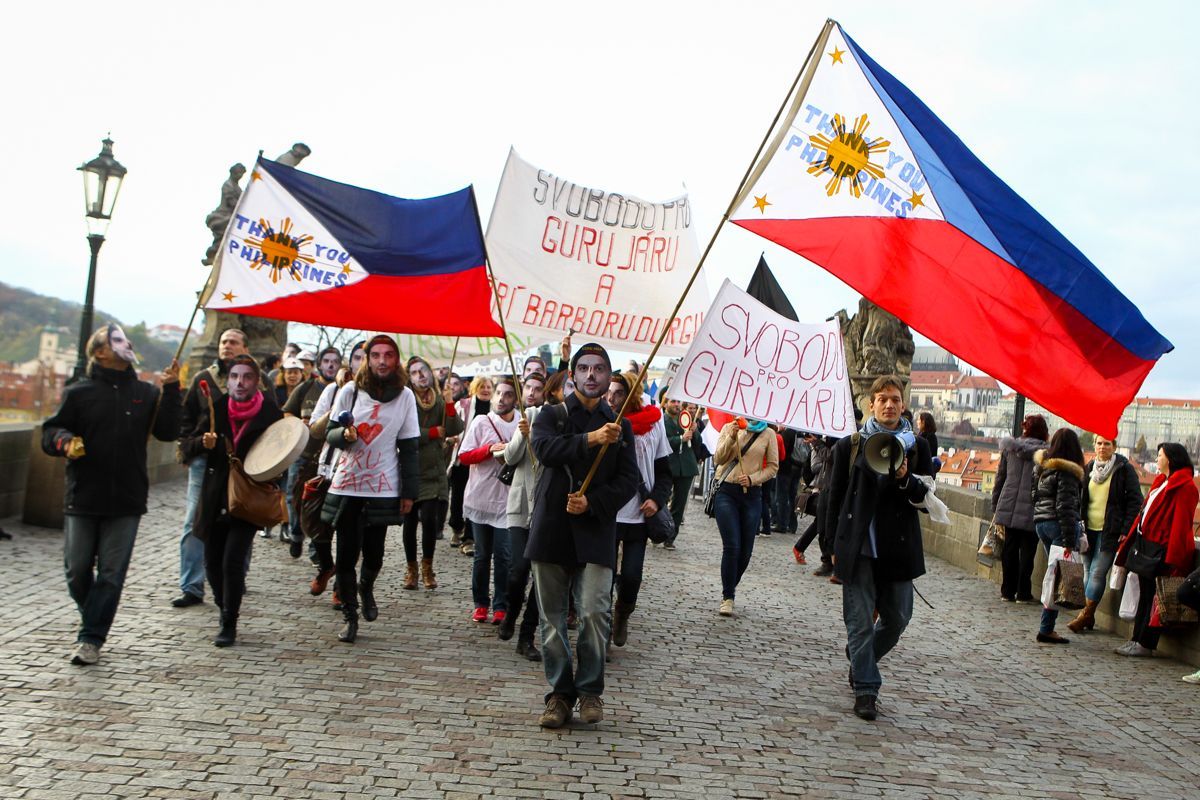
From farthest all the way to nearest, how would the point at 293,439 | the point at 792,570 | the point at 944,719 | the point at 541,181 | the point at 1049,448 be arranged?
1. the point at 792,570
2. the point at 1049,448
3. the point at 541,181
4. the point at 293,439
5. the point at 944,719

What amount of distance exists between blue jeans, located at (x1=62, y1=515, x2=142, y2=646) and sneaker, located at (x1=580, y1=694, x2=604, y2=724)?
278 centimetres

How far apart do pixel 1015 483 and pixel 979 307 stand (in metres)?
5.61

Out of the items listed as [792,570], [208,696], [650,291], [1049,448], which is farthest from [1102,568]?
[208,696]

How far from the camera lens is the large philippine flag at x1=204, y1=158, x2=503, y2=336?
8.24 metres

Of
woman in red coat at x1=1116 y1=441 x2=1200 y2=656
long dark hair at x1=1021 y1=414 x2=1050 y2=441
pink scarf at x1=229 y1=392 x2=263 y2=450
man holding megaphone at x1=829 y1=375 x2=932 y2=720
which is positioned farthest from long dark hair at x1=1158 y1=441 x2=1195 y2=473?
pink scarf at x1=229 y1=392 x2=263 y2=450

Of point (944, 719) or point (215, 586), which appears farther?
point (215, 586)

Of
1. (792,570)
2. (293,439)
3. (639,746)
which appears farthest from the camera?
(792,570)

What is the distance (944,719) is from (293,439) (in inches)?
174

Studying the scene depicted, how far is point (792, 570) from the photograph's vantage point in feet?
45.4

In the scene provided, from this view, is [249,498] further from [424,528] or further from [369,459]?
[424,528]

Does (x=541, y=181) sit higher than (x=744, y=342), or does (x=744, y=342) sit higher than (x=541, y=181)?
(x=541, y=181)

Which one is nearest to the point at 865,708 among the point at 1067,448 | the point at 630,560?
the point at 630,560

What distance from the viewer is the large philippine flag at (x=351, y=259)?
27.0ft

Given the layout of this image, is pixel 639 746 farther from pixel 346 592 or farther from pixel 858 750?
pixel 346 592
